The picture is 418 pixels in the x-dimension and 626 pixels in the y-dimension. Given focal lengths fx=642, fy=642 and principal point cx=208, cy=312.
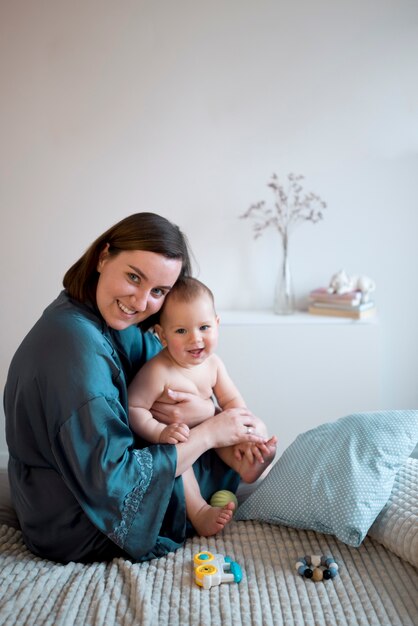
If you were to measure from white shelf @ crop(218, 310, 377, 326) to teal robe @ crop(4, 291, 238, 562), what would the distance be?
135 cm

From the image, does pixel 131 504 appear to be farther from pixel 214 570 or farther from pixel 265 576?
pixel 265 576

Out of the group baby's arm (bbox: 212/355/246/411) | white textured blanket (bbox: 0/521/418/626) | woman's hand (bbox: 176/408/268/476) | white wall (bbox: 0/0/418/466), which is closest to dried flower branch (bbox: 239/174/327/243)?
white wall (bbox: 0/0/418/466)

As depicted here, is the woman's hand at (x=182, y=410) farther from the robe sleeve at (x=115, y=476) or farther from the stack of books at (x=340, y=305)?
the stack of books at (x=340, y=305)

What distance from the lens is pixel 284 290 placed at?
3178 millimetres

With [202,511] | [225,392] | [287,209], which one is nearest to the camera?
[202,511]

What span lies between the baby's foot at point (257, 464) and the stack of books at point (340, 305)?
1281mm

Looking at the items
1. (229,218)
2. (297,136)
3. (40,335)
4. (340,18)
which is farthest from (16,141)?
(40,335)

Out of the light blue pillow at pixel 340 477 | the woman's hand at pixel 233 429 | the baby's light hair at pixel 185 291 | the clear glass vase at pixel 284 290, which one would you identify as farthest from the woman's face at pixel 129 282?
the clear glass vase at pixel 284 290

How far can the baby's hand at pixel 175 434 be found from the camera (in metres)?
1.71

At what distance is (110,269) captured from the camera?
5.66ft

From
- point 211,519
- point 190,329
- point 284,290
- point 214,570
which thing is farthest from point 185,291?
point 284,290

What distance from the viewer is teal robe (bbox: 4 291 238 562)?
1522 millimetres

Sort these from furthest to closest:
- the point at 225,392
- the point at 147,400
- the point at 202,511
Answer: the point at 225,392 < the point at 147,400 < the point at 202,511

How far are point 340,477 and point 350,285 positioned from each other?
63.4 inches
